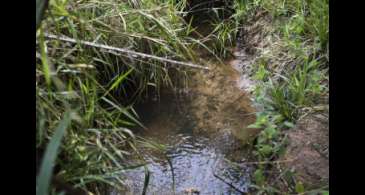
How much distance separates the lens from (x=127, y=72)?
2.04 metres

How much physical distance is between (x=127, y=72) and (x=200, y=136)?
0.80 m

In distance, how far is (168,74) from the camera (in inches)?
121

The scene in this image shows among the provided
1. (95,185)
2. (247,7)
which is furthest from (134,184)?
(247,7)

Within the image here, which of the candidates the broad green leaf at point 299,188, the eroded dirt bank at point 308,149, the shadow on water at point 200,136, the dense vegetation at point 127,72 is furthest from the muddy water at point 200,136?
the broad green leaf at point 299,188

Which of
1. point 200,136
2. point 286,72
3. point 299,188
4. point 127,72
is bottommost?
point 200,136

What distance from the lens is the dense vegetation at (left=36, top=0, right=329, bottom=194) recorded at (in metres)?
1.66

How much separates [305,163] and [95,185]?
0.95 m

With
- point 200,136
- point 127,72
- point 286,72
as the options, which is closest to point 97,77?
point 127,72

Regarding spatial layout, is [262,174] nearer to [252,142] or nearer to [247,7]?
[252,142]

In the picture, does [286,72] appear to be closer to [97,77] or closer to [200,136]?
[200,136]

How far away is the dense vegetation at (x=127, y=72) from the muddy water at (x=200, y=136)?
0.13 metres

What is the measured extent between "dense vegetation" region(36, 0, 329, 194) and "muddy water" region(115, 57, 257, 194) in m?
0.13

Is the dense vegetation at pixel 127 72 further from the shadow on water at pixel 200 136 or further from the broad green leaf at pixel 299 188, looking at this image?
the shadow on water at pixel 200 136

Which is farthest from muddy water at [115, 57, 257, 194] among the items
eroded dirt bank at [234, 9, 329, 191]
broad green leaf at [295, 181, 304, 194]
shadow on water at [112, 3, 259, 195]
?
broad green leaf at [295, 181, 304, 194]
